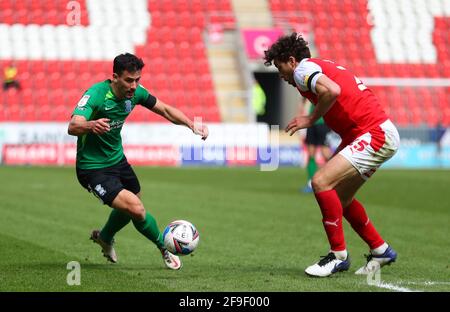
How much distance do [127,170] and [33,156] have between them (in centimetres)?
1981

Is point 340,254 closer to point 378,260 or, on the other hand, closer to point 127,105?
point 378,260

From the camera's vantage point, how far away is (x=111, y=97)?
8.38 meters

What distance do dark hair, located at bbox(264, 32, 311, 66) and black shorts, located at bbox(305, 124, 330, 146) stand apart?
401 inches

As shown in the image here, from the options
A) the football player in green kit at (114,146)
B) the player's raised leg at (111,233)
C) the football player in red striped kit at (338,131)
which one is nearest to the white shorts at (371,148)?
the football player in red striped kit at (338,131)

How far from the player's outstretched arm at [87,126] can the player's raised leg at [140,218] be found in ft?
2.35

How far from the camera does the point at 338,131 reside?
840 centimetres

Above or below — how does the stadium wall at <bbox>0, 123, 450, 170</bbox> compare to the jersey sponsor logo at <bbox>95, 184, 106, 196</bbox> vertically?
below

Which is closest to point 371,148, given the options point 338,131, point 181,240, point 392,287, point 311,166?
point 338,131

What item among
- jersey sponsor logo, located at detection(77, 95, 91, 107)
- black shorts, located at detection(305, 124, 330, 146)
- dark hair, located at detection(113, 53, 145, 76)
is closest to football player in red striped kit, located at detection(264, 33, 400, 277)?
dark hair, located at detection(113, 53, 145, 76)

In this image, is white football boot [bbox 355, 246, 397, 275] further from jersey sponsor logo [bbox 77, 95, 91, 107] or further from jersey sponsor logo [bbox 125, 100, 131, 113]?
jersey sponsor logo [bbox 77, 95, 91, 107]

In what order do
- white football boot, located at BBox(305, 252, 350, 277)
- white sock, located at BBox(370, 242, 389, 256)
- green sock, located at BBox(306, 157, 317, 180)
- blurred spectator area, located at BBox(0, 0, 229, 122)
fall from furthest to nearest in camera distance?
blurred spectator area, located at BBox(0, 0, 229, 122)
green sock, located at BBox(306, 157, 317, 180)
white sock, located at BBox(370, 242, 389, 256)
white football boot, located at BBox(305, 252, 350, 277)

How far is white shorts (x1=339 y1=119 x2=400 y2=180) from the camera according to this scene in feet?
26.6
